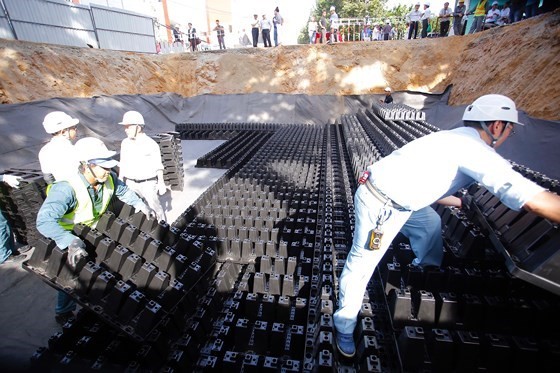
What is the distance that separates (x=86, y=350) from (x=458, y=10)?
1968cm

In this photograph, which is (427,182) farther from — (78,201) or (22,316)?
(22,316)

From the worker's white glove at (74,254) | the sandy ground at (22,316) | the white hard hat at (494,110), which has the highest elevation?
the white hard hat at (494,110)

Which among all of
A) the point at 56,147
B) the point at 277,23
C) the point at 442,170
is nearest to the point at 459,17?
the point at 277,23

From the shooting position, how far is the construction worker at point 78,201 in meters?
2.34

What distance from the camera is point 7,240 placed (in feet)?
12.7

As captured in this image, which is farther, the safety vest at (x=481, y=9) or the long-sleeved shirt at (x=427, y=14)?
the long-sleeved shirt at (x=427, y=14)

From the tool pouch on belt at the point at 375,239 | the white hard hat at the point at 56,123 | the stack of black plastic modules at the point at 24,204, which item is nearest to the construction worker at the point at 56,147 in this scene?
the white hard hat at the point at 56,123

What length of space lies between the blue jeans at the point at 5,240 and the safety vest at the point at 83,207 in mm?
2135

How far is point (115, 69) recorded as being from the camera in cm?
1309

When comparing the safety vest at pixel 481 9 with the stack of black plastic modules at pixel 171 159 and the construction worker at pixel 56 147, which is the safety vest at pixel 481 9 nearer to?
the stack of black plastic modules at pixel 171 159

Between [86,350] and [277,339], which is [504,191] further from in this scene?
[86,350]

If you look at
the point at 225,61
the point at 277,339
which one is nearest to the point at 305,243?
the point at 277,339

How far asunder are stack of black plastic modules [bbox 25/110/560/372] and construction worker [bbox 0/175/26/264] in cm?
216

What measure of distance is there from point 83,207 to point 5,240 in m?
2.46
